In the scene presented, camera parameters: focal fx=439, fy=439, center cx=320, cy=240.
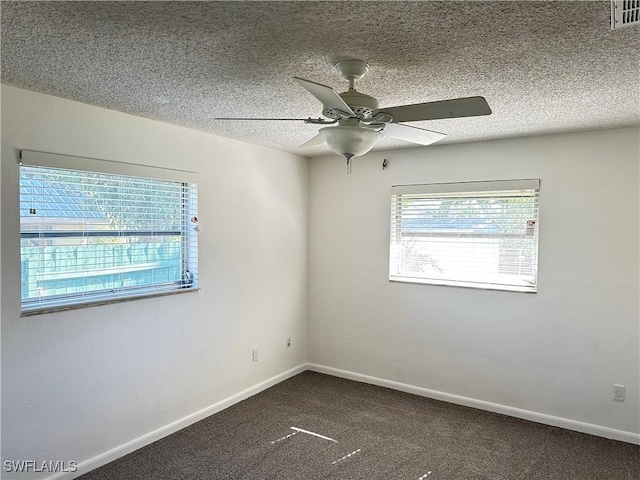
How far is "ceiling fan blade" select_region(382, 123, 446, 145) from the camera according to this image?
2214mm

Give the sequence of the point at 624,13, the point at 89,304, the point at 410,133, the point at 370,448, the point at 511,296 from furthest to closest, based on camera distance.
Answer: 1. the point at 511,296
2. the point at 370,448
3. the point at 89,304
4. the point at 410,133
5. the point at 624,13

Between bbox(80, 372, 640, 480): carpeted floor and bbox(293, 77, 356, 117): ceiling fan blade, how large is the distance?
219 centimetres

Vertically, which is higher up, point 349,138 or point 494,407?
point 349,138

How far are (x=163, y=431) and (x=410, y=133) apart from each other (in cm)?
267

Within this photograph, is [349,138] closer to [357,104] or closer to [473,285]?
[357,104]

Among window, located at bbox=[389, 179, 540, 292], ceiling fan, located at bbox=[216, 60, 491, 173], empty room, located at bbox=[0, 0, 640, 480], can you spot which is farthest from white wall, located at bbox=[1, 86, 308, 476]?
ceiling fan, located at bbox=[216, 60, 491, 173]

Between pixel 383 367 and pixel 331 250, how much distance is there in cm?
126

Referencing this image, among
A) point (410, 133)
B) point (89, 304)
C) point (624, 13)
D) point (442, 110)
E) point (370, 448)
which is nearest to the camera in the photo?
point (624, 13)

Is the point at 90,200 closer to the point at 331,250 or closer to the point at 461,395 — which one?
the point at 331,250

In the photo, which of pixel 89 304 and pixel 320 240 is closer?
pixel 89 304

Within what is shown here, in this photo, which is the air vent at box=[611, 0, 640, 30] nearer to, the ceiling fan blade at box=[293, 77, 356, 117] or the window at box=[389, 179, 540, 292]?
the ceiling fan blade at box=[293, 77, 356, 117]

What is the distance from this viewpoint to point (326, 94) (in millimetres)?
1679

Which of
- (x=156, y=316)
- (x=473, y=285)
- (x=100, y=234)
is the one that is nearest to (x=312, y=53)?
(x=100, y=234)

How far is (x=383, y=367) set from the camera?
13.9 ft
